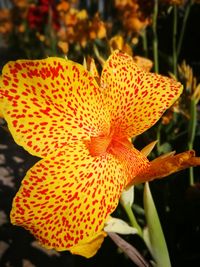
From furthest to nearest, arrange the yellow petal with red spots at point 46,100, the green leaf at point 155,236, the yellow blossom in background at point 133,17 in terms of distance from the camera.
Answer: the yellow blossom in background at point 133,17, the green leaf at point 155,236, the yellow petal with red spots at point 46,100

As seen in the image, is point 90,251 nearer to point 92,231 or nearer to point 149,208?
point 92,231

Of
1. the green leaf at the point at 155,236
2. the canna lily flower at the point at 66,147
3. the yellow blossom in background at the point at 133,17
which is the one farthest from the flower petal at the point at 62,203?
the yellow blossom in background at the point at 133,17

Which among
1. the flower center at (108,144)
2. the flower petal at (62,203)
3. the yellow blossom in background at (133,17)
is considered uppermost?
the yellow blossom in background at (133,17)

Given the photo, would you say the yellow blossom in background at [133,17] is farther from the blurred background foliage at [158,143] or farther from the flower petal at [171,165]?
the flower petal at [171,165]

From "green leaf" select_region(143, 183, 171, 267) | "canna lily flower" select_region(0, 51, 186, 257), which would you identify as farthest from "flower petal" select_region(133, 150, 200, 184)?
"green leaf" select_region(143, 183, 171, 267)

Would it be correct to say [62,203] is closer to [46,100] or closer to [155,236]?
[46,100]

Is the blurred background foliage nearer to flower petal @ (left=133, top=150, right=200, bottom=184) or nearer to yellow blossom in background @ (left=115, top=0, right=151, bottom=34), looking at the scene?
yellow blossom in background @ (left=115, top=0, right=151, bottom=34)

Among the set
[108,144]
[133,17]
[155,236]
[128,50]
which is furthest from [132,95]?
[133,17]
